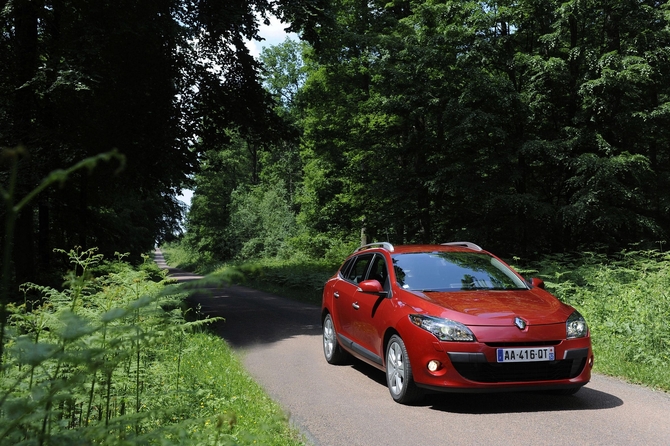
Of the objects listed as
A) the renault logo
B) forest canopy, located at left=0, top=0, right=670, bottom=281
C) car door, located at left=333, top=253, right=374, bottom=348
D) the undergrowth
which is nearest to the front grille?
the renault logo

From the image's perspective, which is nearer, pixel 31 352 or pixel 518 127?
pixel 31 352

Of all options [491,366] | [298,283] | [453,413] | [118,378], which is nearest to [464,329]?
[491,366]

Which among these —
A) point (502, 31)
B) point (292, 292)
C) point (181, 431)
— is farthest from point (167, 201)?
point (181, 431)

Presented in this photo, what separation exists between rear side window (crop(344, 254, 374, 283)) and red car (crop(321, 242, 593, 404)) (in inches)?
16.8

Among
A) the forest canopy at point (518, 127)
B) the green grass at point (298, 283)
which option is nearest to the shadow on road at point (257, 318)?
the green grass at point (298, 283)

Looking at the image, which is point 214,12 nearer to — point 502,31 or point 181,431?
point 502,31

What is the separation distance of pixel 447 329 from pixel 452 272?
1.46 meters

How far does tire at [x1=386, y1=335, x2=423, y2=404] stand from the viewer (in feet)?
19.8

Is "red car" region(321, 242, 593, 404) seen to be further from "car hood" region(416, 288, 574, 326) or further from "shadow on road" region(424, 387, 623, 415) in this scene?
"shadow on road" region(424, 387, 623, 415)

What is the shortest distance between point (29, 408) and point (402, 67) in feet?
68.7

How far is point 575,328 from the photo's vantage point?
595 cm

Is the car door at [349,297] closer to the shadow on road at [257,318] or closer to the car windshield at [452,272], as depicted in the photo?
the car windshield at [452,272]

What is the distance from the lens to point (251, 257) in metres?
47.8

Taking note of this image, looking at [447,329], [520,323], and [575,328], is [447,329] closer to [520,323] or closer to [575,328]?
[520,323]
